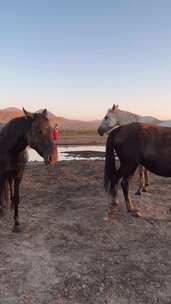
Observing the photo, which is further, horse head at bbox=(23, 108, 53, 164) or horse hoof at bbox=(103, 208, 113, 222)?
horse hoof at bbox=(103, 208, 113, 222)

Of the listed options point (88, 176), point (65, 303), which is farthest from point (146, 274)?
point (88, 176)

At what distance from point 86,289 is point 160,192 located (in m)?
5.70

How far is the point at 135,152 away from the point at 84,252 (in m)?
2.63

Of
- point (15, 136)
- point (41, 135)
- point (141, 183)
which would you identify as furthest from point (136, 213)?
point (15, 136)

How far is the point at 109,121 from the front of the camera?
9805mm

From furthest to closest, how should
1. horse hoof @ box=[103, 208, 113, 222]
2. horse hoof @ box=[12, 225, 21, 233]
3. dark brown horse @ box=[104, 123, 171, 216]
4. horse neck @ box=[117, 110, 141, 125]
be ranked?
horse neck @ box=[117, 110, 141, 125], dark brown horse @ box=[104, 123, 171, 216], horse hoof @ box=[103, 208, 113, 222], horse hoof @ box=[12, 225, 21, 233]

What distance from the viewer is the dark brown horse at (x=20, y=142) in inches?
206

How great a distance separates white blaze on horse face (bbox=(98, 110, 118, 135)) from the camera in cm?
976

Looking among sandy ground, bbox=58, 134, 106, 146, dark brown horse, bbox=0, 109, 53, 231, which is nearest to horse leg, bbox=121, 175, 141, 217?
dark brown horse, bbox=0, 109, 53, 231

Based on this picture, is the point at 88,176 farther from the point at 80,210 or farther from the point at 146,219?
the point at 146,219

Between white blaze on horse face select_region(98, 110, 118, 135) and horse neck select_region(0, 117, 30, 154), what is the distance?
4412mm

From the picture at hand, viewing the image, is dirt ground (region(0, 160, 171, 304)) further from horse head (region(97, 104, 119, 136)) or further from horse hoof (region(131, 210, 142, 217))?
horse head (region(97, 104, 119, 136))

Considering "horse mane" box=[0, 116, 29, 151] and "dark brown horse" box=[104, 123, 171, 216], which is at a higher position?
"horse mane" box=[0, 116, 29, 151]

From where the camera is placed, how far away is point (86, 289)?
3.91 meters
